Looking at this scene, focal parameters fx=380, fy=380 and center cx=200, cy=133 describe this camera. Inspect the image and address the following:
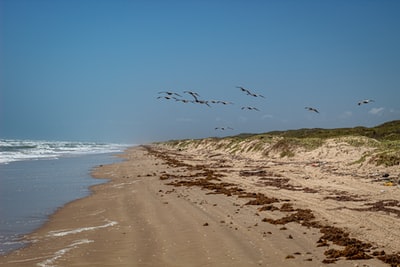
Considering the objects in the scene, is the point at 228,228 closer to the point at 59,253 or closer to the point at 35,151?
the point at 59,253

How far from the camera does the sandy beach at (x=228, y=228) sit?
7543 millimetres

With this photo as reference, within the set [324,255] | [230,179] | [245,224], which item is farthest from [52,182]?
[324,255]

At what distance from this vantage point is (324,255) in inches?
294

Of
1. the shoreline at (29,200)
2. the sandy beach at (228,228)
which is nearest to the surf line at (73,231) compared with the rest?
the sandy beach at (228,228)

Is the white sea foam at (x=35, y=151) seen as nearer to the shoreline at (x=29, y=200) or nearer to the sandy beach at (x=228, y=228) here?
the shoreline at (x=29, y=200)

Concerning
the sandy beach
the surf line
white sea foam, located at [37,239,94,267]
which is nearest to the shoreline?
the sandy beach

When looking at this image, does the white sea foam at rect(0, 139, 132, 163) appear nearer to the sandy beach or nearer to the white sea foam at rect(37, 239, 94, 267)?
the sandy beach

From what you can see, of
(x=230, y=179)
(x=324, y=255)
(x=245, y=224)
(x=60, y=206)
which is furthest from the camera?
(x=230, y=179)

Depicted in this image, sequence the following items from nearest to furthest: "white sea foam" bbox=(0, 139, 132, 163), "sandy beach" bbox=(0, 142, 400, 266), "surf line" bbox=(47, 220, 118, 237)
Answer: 1. "sandy beach" bbox=(0, 142, 400, 266)
2. "surf line" bbox=(47, 220, 118, 237)
3. "white sea foam" bbox=(0, 139, 132, 163)

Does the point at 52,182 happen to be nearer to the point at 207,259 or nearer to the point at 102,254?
the point at 102,254

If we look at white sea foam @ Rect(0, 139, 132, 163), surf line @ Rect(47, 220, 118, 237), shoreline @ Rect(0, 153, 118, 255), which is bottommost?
surf line @ Rect(47, 220, 118, 237)

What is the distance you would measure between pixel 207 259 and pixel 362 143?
27669mm

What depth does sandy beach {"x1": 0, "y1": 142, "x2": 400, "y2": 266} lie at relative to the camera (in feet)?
24.7

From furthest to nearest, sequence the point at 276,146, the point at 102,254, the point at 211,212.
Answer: the point at 276,146, the point at 211,212, the point at 102,254
